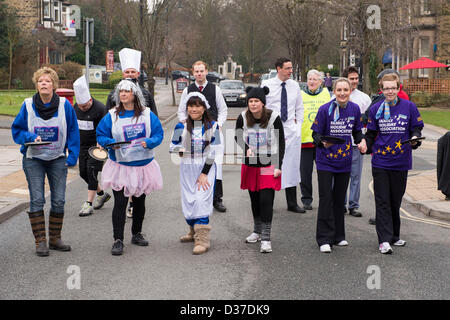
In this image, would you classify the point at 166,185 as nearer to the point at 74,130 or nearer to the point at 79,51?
the point at 74,130

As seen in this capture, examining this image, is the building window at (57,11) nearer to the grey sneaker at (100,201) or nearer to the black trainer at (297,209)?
the grey sneaker at (100,201)

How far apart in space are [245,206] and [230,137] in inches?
372

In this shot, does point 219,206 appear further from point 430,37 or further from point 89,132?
point 430,37

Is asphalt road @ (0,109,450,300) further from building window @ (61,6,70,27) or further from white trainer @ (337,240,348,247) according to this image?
building window @ (61,6,70,27)

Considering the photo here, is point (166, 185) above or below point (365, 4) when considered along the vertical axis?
below

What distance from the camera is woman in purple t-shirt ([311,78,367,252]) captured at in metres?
6.98

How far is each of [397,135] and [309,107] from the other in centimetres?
251

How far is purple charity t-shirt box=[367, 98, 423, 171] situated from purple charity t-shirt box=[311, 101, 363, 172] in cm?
29

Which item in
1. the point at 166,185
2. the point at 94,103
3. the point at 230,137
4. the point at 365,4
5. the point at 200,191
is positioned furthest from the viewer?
the point at 365,4

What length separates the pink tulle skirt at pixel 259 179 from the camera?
696 cm

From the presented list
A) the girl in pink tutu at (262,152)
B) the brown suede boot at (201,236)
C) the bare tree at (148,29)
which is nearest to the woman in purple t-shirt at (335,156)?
the girl in pink tutu at (262,152)

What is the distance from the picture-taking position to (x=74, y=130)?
698 centimetres

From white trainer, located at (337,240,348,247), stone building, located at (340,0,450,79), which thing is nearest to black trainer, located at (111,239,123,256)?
white trainer, located at (337,240,348,247)
